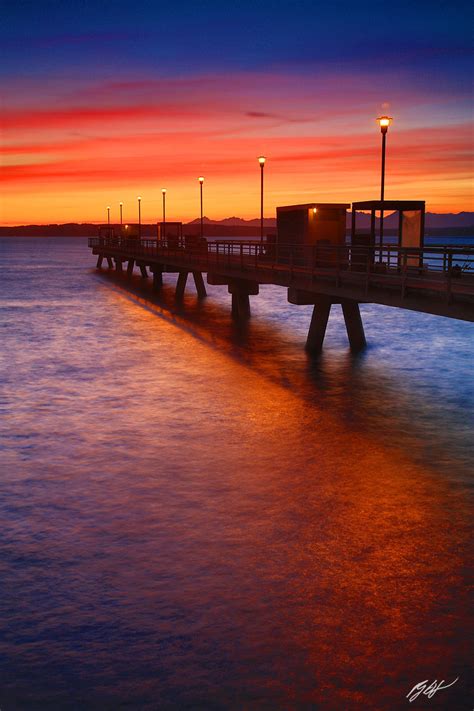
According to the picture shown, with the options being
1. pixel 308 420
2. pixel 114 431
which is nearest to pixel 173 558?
pixel 114 431

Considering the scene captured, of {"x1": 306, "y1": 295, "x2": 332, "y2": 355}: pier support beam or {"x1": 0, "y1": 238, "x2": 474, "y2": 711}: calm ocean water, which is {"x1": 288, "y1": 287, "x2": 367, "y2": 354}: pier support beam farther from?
{"x1": 0, "y1": 238, "x2": 474, "y2": 711}: calm ocean water

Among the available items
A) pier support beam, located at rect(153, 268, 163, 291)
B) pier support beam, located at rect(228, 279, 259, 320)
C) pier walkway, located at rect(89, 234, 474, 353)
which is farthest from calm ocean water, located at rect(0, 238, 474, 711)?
pier support beam, located at rect(153, 268, 163, 291)

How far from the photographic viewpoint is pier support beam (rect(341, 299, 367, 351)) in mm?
25700

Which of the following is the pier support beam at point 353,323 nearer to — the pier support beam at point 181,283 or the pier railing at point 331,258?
the pier railing at point 331,258

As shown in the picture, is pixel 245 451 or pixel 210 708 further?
pixel 245 451

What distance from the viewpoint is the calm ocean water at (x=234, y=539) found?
6.90m

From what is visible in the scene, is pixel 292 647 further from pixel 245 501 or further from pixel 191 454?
pixel 191 454

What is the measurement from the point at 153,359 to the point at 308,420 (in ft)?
33.8

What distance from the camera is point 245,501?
1162 centimetres
